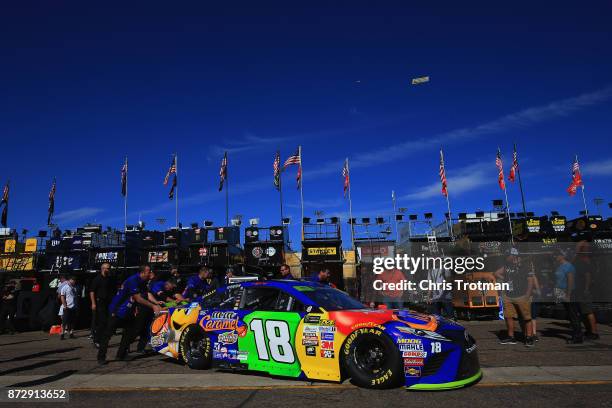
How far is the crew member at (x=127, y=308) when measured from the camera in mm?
6871

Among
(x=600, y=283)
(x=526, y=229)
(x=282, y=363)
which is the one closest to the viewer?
(x=282, y=363)

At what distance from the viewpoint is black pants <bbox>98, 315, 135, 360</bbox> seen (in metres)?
6.76

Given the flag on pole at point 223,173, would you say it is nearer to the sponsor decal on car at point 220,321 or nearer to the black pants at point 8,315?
the black pants at point 8,315

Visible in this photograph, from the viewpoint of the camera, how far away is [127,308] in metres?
7.10

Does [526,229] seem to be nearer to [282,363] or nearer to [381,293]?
[381,293]

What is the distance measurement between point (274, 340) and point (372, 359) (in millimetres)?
1324

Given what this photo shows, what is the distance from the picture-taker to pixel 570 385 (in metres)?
4.77

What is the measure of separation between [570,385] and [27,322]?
15307mm

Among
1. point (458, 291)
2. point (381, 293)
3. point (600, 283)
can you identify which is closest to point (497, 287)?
point (458, 291)

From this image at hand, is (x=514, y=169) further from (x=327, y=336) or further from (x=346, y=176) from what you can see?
(x=327, y=336)

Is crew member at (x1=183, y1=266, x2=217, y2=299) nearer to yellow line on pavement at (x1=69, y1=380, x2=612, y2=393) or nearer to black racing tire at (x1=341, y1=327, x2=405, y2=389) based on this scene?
yellow line on pavement at (x1=69, y1=380, x2=612, y2=393)

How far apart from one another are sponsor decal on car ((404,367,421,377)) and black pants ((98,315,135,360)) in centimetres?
490

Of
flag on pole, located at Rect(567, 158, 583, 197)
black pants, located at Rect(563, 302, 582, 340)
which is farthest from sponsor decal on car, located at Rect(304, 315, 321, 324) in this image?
flag on pole, located at Rect(567, 158, 583, 197)

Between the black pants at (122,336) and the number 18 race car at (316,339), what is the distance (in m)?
0.97
